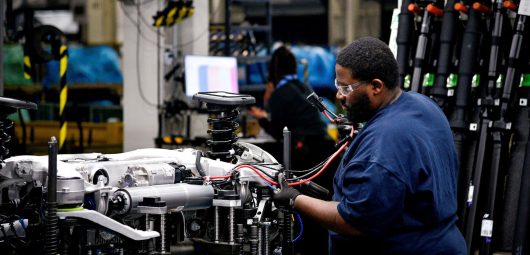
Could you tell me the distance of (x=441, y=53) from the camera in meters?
6.58

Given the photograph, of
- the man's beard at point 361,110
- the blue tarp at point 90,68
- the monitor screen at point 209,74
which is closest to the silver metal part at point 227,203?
the man's beard at point 361,110

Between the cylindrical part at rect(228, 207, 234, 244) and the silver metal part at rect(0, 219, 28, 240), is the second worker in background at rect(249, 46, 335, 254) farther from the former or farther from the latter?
the silver metal part at rect(0, 219, 28, 240)

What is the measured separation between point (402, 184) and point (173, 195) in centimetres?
115

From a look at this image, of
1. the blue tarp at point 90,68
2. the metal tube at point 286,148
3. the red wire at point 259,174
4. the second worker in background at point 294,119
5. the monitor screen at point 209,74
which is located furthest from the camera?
the blue tarp at point 90,68


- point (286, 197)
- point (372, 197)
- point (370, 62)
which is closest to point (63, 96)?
point (286, 197)

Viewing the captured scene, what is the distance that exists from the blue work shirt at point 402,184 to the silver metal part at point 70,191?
1.08 meters

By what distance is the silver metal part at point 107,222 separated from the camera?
11.7 ft

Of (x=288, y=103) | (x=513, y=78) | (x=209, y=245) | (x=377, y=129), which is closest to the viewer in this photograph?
(x=377, y=129)

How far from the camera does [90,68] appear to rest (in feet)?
42.2

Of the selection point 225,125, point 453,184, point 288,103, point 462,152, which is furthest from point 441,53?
point 453,184

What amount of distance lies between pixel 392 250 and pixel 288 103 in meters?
4.59

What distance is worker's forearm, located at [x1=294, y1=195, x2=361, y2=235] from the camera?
3.42 meters

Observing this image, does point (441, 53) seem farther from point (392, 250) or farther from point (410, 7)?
point (392, 250)

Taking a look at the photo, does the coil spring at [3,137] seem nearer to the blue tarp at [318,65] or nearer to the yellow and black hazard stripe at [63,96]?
the yellow and black hazard stripe at [63,96]
